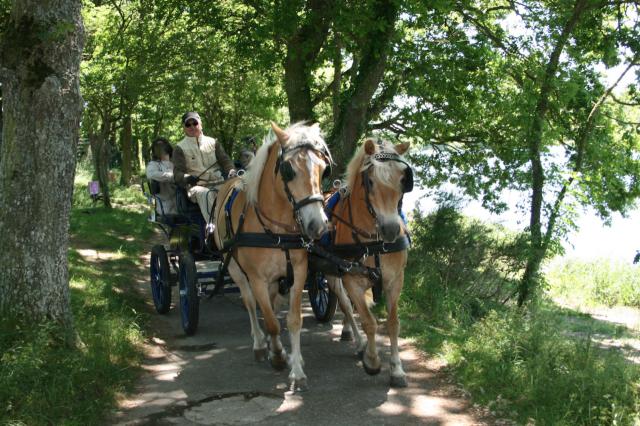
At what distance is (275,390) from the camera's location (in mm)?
5391

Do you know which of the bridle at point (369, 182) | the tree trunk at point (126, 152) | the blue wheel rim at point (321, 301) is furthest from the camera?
the tree trunk at point (126, 152)

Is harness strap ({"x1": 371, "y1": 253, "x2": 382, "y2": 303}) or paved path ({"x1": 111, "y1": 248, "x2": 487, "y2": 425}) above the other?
harness strap ({"x1": 371, "y1": 253, "x2": 382, "y2": 303})

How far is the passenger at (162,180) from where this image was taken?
27.1 feet

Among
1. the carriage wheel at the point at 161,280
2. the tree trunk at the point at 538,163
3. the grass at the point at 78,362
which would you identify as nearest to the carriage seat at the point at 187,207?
the carriage wheel at the point at 161,280

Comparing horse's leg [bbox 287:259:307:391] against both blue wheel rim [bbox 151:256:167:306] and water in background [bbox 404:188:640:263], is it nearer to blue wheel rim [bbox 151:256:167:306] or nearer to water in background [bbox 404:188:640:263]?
Answer: blue wheel rim [bbox 151:256:167:306]

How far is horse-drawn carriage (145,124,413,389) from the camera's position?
4.94 meters

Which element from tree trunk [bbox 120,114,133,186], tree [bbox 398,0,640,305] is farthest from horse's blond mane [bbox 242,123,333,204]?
tree trunk [bbox 120,114,133,186]

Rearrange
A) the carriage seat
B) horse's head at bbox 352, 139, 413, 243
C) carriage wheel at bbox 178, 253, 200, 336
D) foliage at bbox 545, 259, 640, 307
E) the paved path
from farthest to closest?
1. foliage at bbox 545, 259, 640, 307
2. the carriage seat
3. carriage wheel at bbox 178, 253, 200, 336
4. horse's head at bbox 352, 139, 413, 243
5. the paved path

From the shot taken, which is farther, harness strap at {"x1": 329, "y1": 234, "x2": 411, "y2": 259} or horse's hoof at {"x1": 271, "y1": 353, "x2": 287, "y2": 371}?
horse's hoof at {"x1": 271, "y1": 353, "x2": 287, "y2": 371}

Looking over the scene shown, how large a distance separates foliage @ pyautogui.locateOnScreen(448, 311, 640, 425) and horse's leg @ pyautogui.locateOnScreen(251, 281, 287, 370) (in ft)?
5.75

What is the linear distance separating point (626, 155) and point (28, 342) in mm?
10158

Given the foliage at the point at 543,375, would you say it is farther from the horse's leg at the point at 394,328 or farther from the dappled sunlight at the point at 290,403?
the dappled sunlight at the point at 290,403

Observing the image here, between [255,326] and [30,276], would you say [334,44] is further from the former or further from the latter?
[30,276]

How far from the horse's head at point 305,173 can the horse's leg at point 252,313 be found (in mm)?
1710
